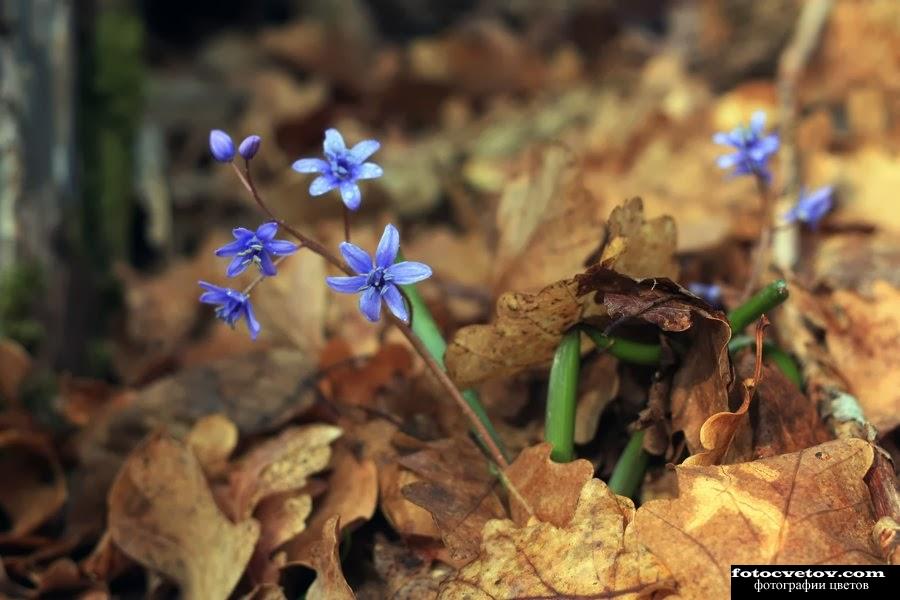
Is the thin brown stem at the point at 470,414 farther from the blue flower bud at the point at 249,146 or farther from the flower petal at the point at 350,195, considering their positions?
the blue flower bud at the point at 249,146

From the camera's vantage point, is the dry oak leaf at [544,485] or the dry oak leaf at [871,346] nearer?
the dry oak leaf at [544,485]

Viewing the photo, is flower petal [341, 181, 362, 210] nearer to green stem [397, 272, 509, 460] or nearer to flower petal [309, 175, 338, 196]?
flower petal [309, 175, 338, 196]

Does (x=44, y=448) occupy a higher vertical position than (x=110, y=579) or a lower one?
higher

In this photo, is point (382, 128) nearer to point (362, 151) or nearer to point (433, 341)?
point (433, 341)

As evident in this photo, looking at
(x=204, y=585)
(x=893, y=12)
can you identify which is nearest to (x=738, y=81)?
(x=893, y=12)

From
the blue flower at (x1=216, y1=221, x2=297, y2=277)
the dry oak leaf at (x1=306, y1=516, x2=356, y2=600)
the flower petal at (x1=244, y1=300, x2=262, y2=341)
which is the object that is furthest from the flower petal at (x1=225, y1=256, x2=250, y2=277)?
the dry oak leaf at (x1=306, y1=516, x2=356, y2=600)

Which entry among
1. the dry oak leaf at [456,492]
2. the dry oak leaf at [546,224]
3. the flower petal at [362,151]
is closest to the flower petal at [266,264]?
the flower petal at [362,151]

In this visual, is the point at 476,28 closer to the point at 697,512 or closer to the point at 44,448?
the point at 44,448
